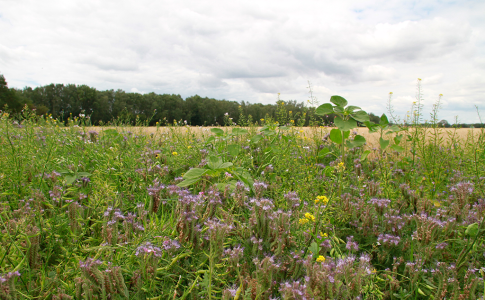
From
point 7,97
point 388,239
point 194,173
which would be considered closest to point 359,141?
point 388,239

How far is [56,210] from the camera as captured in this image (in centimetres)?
237

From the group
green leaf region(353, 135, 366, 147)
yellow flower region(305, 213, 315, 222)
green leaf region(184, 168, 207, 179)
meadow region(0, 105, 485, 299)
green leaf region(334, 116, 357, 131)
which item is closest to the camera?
meadow region(0, 105, 485, 299)

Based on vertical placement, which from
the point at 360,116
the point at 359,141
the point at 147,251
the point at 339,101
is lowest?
the point at 147,251

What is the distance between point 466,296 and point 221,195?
195cm

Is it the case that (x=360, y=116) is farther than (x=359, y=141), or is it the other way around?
(x=359, y=141)

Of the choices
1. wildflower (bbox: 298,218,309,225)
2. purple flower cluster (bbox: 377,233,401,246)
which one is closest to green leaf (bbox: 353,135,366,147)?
purple flower cluster (bbox: 377,233,401,246)

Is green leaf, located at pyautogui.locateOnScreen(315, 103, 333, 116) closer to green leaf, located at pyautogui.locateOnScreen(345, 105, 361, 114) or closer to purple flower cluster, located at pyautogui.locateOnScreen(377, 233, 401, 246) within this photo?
green leaf, located at pyautogui.locateOnScreen(345, 105, 361, 114)

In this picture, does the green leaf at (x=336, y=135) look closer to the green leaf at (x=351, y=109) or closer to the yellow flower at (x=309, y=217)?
the green leaf at (x=351, y=109)

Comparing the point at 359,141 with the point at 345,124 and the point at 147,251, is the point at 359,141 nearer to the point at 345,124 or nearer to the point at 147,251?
the point at 345,124

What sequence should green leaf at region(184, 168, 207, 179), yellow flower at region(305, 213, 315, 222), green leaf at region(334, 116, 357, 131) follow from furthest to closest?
green leaf at region(334, 116, 357, 131) < green leaf at region(184, 168, 207, 179) < yellow flower at region(305, 213, 315, 222)

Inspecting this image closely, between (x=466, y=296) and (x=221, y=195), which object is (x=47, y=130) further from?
(x=466, y=296)

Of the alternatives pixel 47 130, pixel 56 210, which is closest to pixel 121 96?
pixel 47 130

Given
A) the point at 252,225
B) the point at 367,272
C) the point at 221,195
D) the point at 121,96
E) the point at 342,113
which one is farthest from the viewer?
the point at 121,96

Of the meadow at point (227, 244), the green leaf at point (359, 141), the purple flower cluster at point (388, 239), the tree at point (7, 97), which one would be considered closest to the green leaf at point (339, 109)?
the meadow at point (227, 244)
